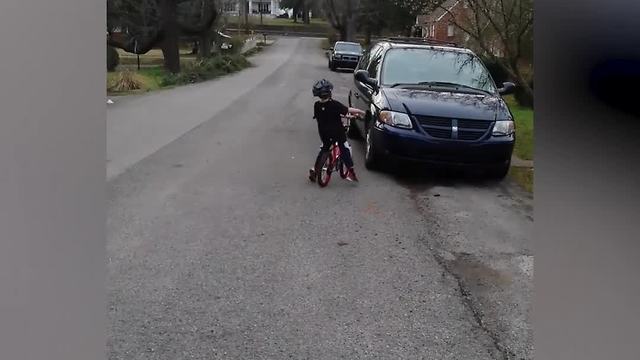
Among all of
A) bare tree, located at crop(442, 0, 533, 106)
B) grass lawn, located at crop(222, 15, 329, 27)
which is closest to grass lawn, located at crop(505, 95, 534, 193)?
bare tree, located at crop(442, 0, 533, 106)

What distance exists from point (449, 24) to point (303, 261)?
12.7ft

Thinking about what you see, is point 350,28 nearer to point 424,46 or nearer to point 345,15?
point 345,15

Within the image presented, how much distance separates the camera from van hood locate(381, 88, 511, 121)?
648 cm

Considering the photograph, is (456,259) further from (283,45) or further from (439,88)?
(283,45)

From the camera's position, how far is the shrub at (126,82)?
16311 mm

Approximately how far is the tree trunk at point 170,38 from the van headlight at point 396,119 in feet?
52.2

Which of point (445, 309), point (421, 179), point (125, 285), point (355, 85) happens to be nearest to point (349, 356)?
point (445, 309)

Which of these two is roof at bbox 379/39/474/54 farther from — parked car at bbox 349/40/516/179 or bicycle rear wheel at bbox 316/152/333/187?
bicycle rear wheel at bbox 316/152/333/187

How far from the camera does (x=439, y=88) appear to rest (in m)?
6.89

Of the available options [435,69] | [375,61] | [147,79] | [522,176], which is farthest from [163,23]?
[522,176]

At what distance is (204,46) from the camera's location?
82.3 ft

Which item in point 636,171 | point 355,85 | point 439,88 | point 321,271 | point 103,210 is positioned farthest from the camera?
point 355,85

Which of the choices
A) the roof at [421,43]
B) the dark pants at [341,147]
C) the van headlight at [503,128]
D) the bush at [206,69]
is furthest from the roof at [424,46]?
the bush at [206,69]

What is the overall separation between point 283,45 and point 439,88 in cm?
3469
